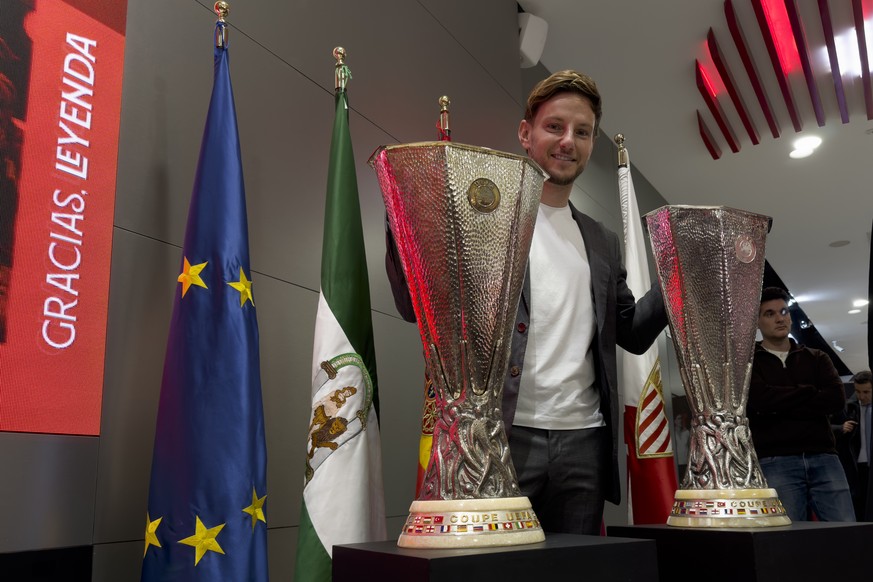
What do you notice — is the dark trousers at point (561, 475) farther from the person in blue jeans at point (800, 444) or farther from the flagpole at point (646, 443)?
the person in blue jeans at point (800, 444)

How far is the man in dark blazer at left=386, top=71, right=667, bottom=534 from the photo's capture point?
4.30 feet

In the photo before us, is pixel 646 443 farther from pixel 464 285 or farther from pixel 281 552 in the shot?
pixel 464 285

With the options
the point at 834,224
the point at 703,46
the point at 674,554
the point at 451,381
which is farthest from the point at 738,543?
the point at 834,224

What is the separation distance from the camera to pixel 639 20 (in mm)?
4148

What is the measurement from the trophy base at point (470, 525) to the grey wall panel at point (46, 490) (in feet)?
2.72

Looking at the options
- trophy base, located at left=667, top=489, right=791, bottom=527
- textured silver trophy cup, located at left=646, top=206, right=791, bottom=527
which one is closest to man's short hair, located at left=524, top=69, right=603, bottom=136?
textured silver trophy cup, located at left=646, top=206, right=791, bottom=527

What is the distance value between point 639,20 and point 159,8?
3136mm

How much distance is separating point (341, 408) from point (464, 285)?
82 centimetres

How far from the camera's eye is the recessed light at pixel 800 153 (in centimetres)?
549

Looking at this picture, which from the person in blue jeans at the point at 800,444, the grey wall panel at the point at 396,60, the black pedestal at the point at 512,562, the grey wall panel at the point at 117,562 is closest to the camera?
the black pedestal at the point at 512,562

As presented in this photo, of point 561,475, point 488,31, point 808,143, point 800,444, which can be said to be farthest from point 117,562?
point 808,143

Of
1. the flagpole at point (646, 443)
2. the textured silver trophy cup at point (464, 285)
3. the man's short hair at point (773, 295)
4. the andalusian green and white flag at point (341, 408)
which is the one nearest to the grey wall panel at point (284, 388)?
the andalusian green and white flag at point (341, 408)

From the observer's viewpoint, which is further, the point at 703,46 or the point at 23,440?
the point at 703,46

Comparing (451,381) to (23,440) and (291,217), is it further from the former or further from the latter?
(291,217)
